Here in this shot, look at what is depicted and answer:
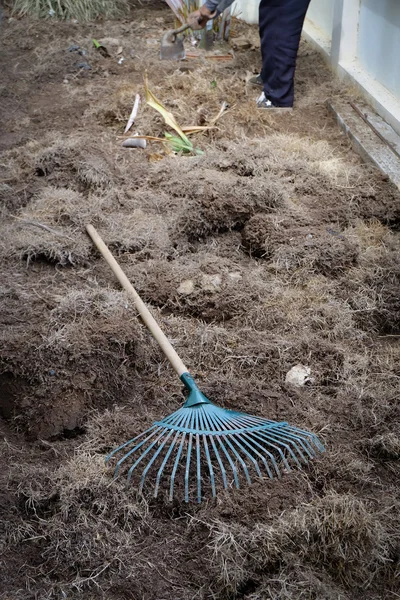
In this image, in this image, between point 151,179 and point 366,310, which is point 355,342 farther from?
point 151,179

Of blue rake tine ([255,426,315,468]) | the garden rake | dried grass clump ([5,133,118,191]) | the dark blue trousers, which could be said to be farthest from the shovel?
blue rake tine ([255,426,315,468])

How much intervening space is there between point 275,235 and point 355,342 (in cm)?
93

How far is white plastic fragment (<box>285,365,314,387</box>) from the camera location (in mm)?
2885

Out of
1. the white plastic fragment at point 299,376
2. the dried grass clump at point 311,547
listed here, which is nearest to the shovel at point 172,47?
the white plastic fragment at point 299,376

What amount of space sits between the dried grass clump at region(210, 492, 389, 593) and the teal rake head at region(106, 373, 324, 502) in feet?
0.62

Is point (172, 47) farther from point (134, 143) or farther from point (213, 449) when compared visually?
point (213, 449)

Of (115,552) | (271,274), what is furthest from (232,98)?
(115,552)

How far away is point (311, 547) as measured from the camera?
209 centimetres

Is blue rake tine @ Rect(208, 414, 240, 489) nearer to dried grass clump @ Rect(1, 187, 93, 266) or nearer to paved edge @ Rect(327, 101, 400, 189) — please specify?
dried grass clump @ Rect(1, 187, 93, 266)

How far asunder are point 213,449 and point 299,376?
74cm

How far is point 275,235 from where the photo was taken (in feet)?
12.4

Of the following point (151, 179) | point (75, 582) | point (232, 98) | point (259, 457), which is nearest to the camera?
point (75, 582)

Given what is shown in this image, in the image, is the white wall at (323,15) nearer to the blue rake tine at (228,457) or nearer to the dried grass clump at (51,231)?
the dried grass clump at (51,231)

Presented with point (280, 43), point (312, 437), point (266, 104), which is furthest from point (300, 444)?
point (280, 43)
